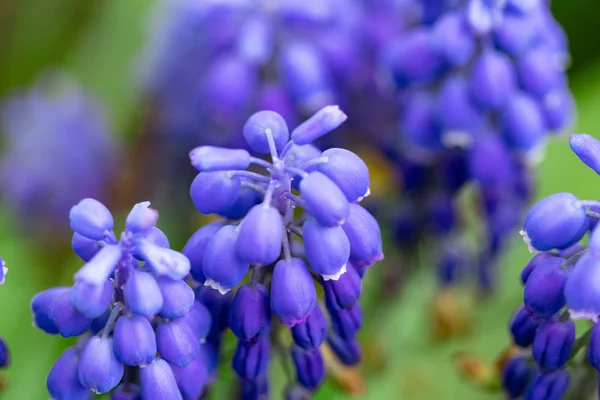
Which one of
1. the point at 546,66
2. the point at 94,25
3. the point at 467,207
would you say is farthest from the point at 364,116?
the point at 94,25

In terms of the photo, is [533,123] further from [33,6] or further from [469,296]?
[33,6]

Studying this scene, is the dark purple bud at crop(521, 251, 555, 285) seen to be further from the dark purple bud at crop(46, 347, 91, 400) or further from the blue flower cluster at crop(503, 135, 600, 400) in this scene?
the dark purple bud at crop(46, 347, 91, 400)

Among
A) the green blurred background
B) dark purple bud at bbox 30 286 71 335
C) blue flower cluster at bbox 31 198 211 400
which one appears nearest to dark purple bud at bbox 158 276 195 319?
blue flower cluster at bbox 31 198 211 400

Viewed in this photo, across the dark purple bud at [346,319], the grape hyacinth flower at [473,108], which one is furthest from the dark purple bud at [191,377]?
the grape hyacinth flower at [473,108]

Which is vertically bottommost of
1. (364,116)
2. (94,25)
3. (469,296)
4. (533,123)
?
(469,296)

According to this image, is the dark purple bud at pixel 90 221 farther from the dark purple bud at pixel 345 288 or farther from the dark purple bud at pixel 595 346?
the dark purple bud at pixel 595 346

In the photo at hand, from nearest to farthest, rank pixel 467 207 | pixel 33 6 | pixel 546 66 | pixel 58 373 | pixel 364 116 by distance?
pixel 58 373 < pixel 546 66 < pixel 364 116 < pixel 467 207 < pixel 33 6
